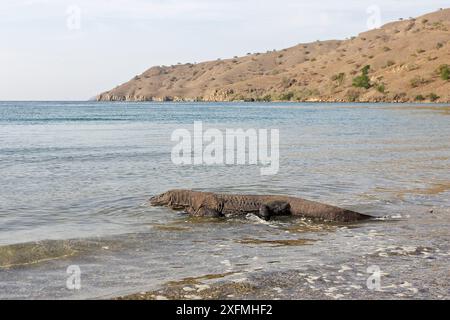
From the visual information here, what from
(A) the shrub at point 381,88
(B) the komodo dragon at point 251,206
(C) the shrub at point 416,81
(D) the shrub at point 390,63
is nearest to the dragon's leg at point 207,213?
(B) the komodo dragon at point 251,206

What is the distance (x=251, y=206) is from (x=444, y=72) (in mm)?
93461

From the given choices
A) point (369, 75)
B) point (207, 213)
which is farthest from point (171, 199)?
point (369, 75)

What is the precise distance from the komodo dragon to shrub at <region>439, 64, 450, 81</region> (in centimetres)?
9236

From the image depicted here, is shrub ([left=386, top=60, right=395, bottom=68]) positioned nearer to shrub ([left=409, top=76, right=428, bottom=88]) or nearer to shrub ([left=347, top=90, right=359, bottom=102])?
shrub ([left=347, top=90, right=359, bottom=102])

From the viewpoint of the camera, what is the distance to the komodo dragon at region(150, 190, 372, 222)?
1251 centimetres

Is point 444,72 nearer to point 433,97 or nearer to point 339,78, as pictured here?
point 433,97


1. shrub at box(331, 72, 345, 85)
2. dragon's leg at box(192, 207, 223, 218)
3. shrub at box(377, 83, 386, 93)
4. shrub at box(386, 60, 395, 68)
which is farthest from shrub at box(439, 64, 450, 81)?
dragon's leg at box(192, 207, 223, 218)

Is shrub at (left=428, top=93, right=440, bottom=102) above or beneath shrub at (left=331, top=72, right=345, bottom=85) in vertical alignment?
beneath

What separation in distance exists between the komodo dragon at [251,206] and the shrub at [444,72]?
303 ft

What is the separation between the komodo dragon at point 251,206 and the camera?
1251cm

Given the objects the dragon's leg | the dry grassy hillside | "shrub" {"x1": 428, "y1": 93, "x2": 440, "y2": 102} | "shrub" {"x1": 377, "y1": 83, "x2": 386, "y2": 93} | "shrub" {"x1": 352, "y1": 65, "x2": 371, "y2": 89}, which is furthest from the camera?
"shrub" {"x1": 352, "y1": 65, "x2": 371, "y2": 89}

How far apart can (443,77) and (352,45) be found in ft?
288
